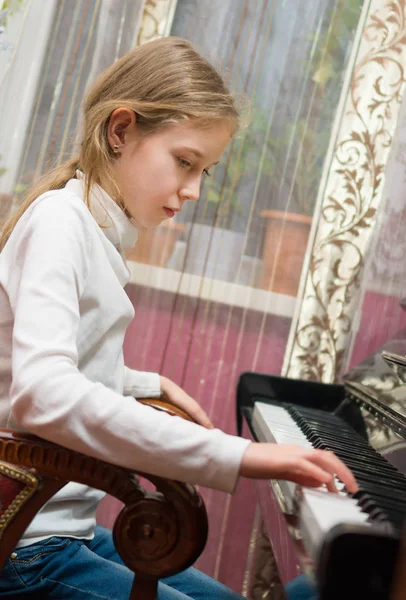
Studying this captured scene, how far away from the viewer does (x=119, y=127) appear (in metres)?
1.14

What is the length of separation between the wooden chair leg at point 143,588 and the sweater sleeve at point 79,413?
0.12 metres

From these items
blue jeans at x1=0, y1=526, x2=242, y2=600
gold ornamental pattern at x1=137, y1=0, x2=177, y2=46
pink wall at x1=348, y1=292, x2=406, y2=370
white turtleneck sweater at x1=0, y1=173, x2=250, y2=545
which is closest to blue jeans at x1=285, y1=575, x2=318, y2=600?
white turtleneck sweater at x1=0, y1=173, x2=250, y2=545

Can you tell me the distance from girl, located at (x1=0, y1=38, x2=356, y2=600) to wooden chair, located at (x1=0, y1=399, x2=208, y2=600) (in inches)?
0.7

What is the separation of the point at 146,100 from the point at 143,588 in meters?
0.73

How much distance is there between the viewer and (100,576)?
0.95m

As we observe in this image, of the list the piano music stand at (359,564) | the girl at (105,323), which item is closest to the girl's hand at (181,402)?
the girl at (105,323)

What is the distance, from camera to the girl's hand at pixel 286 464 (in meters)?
0.77

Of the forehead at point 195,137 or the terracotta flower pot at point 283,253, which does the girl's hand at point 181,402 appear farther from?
the terracotta flower pot at point 283,253

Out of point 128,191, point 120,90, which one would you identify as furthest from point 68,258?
point 120,90

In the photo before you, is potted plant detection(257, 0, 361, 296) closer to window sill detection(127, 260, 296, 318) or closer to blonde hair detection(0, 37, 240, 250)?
window sill detection(127, 260, 296, 318)

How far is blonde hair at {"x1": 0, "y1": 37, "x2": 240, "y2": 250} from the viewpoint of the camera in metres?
1.13

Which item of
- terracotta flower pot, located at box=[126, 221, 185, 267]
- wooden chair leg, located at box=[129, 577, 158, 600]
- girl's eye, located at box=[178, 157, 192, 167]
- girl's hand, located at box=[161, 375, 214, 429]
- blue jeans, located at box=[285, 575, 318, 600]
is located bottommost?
wooden chair leg, located at box=[129, 577, 158, 600]

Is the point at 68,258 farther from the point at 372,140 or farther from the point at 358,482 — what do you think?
the point at 372,140

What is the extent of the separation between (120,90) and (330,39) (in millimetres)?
1249
